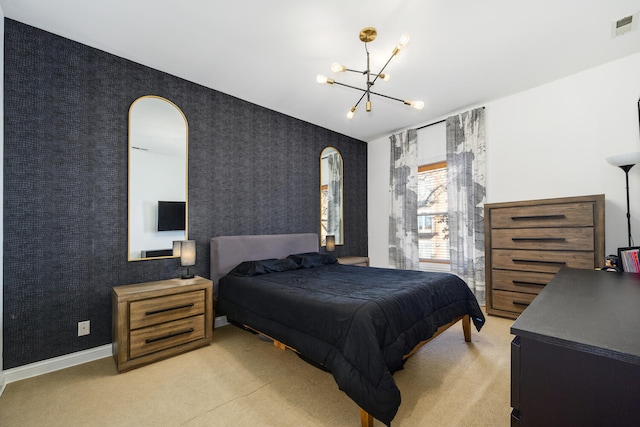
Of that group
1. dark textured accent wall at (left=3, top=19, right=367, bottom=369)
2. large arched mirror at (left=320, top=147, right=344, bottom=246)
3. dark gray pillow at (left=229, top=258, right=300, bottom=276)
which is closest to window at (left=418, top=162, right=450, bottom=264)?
large arched mirror at (left=320, top=147, right=344, bottom=246)

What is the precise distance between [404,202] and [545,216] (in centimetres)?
202

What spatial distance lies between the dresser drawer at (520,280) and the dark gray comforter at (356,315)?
40.2 inches

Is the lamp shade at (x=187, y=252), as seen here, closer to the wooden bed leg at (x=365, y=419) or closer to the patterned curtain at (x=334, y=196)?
the wooden bed leg at (x=365, y=419)

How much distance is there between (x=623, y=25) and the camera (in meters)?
2.38

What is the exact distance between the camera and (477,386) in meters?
1.95

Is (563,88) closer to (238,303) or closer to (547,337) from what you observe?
(547,337)

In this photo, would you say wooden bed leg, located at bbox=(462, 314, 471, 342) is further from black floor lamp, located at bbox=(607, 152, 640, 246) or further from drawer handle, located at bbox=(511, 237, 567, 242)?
black floor lamp, located at bbox=(607, 152, 640, 246)

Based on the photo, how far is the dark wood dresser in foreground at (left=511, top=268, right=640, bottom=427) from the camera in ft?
1.98

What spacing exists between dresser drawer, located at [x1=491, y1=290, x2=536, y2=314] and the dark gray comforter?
1.02 meters

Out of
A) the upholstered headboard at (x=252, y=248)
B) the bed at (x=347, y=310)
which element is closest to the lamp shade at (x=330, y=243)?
the upholstered headboard at (x=252, y=248)

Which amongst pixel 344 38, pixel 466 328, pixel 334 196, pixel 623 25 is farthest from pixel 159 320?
pixel 623 25

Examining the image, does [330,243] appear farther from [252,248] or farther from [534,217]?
[534,217]

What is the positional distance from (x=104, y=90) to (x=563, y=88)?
5070 mm

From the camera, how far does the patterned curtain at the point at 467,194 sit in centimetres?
386
